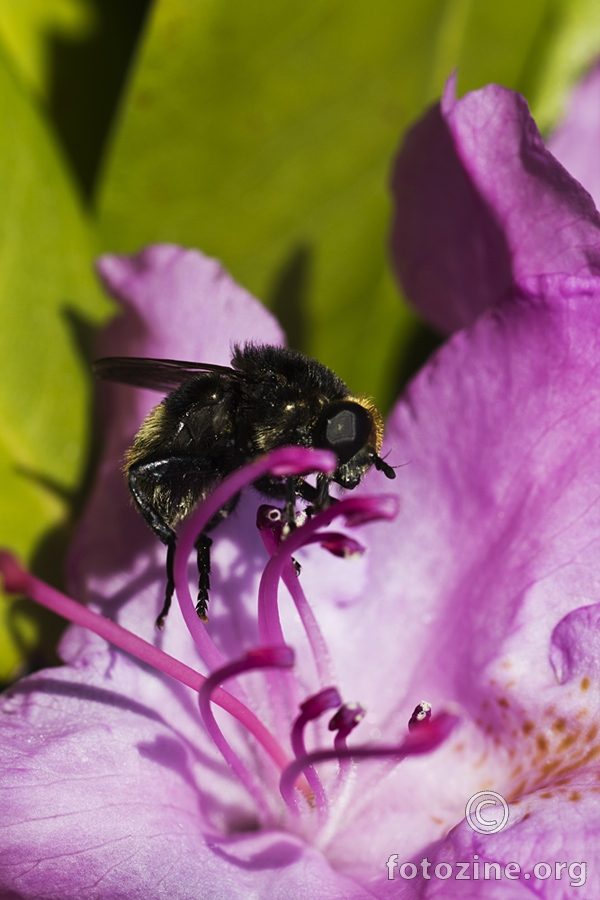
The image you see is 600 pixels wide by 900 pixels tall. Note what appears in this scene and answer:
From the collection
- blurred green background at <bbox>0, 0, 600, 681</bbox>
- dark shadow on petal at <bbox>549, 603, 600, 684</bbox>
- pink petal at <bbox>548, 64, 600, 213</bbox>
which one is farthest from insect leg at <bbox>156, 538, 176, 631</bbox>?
pink petal at <bbox>548, 64, 600, 213</bbox>

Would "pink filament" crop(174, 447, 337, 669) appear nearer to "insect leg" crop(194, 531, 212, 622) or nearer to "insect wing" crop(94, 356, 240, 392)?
"insect leg" crop(194, 531, 212, 622)

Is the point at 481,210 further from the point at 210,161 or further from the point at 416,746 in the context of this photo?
the point at 416,746

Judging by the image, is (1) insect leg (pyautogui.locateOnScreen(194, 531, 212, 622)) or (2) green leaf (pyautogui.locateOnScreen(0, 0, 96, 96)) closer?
(1) insect leg (pyautogui.locateOnScreen(194, 531, 212, 622))

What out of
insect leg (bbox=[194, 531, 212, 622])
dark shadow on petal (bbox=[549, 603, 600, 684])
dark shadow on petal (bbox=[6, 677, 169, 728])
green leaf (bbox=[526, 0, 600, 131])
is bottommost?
dark shadow on petal (bbox=[6, 677, 169, 728])

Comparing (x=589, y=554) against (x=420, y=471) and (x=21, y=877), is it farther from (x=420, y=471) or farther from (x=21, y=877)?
(x=21, y=877)

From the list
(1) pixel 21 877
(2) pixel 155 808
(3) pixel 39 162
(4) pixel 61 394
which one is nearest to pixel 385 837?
(2) pixel 155 808

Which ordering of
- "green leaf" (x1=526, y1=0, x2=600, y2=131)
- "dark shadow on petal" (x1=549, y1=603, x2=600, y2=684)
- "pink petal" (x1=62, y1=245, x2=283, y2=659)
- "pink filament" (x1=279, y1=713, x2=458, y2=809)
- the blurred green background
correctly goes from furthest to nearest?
"green leaf" (x1=526, y1=0, x2=600, y2=131)
the blurred green background
"pink petal" (x1=62, y1=245, x2=283, y2=659)
"dark shadow on petal" (x1=549, y1=603, x2=600, y2=684)
"pink filament" (x1=279, y1=713, x2=458, y2=809)
